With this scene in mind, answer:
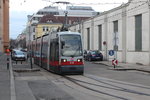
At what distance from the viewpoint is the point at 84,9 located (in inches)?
5950

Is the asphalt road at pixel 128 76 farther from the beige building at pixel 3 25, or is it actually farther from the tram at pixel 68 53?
the beige building at pixel 3 25

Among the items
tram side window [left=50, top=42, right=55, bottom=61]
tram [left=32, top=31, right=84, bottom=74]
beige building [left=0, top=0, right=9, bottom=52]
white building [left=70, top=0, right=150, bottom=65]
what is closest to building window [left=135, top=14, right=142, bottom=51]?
white building [left=70, top=0, right=150, bottom=65]

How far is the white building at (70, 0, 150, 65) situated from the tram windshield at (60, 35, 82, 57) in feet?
34.7

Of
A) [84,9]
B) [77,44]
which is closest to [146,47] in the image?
[77,44]

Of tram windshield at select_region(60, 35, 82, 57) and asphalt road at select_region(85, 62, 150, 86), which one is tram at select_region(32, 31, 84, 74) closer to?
tram windshield at select_region(60, 35, 82, 57)

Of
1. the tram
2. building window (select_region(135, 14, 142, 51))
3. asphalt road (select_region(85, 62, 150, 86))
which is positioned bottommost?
asphalt road (select_region(85, 62, 150, 86))

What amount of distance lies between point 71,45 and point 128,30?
17644 millimetres

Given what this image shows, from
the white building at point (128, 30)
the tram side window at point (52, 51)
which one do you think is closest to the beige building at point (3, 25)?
the white building at point (128, 30)

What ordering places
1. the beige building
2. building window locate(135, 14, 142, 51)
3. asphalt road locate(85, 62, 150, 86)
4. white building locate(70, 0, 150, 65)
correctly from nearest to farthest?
asphalt road locate(85, 62, 150, 86) → white building locate(70, 0, 150, 65) → building window locate(135, 14, 142, 51) → the beige building

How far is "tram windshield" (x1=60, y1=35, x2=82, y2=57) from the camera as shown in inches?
915

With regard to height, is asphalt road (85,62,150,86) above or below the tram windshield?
below

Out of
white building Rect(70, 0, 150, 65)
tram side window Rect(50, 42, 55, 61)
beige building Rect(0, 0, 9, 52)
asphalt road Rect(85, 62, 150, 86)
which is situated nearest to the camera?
asphalt road Rect(85, 62, 150, 86)

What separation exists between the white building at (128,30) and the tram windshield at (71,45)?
10.6 meters

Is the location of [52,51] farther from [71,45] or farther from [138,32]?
[138,32]
